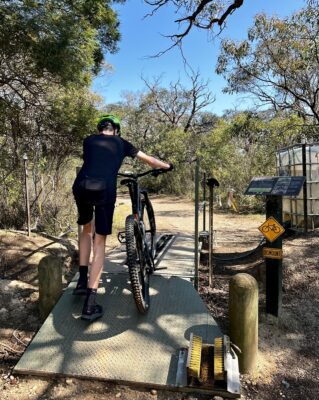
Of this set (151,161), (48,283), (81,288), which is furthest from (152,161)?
(48,283)

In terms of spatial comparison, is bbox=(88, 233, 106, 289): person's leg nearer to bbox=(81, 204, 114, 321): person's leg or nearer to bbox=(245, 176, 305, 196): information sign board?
bbox=(81, 204, 114, 321): person's leg

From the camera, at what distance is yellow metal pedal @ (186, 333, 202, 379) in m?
2.63

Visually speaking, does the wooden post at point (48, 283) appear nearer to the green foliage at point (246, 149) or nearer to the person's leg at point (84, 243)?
the person's leg at point (84, 243)

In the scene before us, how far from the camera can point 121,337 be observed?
307cm

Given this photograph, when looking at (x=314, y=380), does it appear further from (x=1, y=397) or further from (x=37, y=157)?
(x=37, y=157)

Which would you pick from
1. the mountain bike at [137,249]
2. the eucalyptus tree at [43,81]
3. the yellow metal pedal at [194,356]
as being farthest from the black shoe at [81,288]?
the eucalyptus tree at [43,81]

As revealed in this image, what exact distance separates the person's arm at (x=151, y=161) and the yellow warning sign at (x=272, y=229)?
1.16m

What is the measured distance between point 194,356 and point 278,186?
201 cm

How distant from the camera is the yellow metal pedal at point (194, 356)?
2.63m

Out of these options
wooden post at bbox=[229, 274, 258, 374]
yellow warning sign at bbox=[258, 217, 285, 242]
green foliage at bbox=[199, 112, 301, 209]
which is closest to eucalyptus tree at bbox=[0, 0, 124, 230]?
yellow warning sign at bbox=[258, 217, 285, 242]

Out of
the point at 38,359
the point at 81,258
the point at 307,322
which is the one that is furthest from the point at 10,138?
the point at 307,322

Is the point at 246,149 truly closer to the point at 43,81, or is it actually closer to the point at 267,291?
the point at 43,81

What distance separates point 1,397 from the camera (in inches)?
103

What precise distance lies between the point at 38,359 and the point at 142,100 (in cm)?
2985
